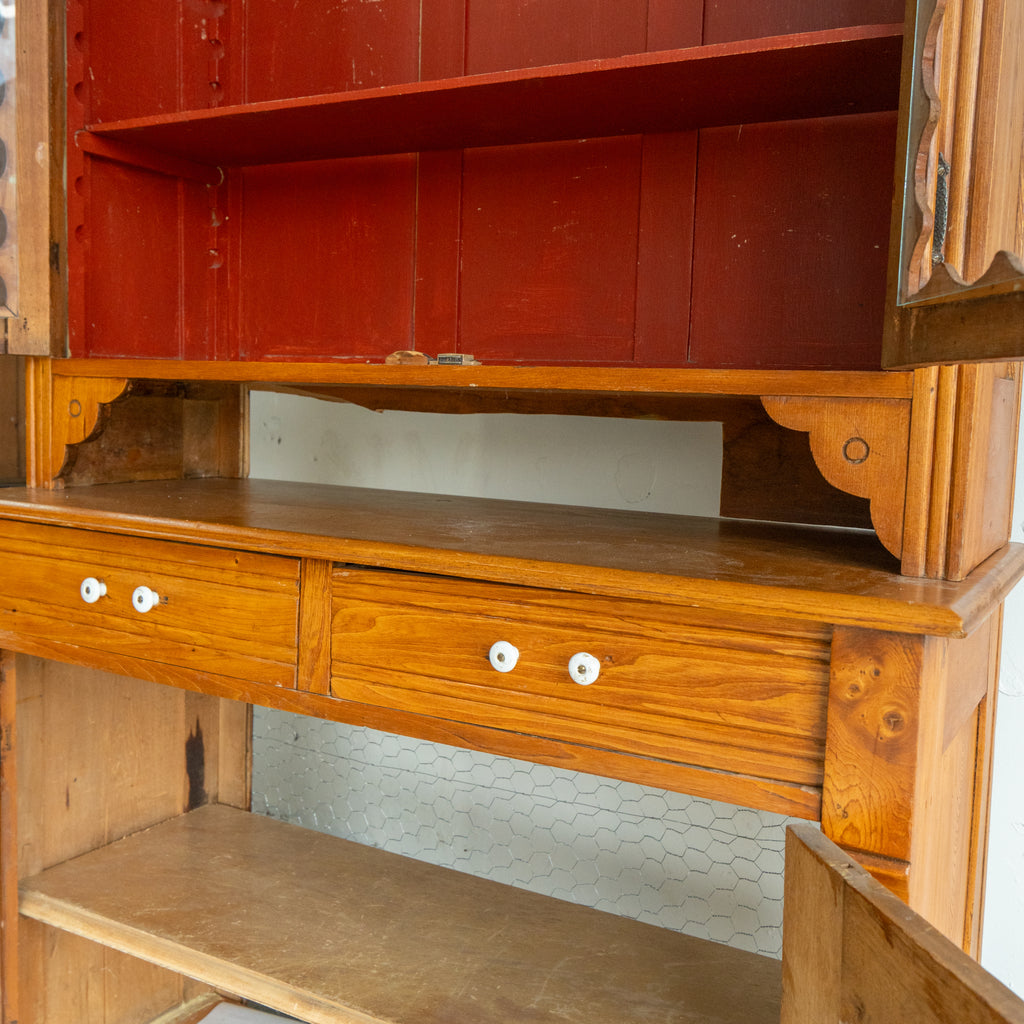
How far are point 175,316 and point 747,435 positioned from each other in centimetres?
104

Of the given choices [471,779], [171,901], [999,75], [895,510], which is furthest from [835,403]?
[171,901]

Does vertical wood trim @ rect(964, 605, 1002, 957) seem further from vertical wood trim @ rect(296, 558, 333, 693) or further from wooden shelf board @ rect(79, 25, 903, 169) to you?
vertical wood trim @ rect(296, 558, 333, 693)

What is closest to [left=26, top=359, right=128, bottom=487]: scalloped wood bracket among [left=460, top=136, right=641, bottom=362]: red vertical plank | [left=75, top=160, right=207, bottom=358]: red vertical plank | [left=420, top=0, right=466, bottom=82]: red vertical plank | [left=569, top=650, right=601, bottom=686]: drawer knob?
[left=75, top=160, right=207, bottom=358]: red vertical plank

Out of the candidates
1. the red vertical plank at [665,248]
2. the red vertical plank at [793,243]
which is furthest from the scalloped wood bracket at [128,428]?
the red vertical plank at [793,243]

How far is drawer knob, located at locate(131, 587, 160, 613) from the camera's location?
121cm

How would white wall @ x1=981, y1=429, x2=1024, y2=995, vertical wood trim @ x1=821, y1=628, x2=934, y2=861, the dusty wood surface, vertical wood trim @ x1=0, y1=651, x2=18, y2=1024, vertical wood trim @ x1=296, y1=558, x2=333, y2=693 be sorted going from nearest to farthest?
the dusty wood surface → vertical wood trim @ x1=821, y1=628, x2=934, y2=861 → vertical wood trim @ x1=296, y1=558, x2=333, y2=693 → white wall @ x1=981, y1=429, x2=1024, y2=995 → vertical wood trim @ x1=0, y1=651, x2=18, y2=1024

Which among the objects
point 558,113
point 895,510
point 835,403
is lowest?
point 895,510

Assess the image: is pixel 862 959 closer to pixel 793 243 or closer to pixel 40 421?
pixel 793 243

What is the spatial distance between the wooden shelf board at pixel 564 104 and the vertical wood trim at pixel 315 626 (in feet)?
2.15

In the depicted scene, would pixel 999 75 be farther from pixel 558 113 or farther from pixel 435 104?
pixel 435 104

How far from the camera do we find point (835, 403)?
94cm

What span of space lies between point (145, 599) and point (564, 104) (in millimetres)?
871

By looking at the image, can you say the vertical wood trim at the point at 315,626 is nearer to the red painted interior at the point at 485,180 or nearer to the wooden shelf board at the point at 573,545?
the wooden shelf board at the point at 573,545

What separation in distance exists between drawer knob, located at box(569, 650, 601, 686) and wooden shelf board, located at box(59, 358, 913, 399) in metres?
0.30
